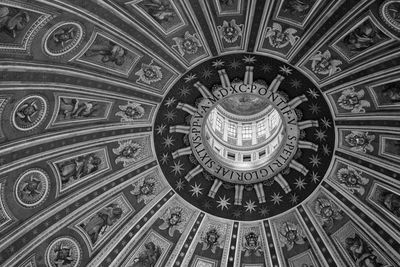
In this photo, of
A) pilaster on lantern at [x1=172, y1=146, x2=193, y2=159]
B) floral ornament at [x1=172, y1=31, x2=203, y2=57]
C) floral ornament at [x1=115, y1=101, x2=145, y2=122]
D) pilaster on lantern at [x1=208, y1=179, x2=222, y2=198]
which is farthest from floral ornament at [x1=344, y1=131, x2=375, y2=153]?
floral ornament at [x1=115, y1=101, x2=145, y2=122]

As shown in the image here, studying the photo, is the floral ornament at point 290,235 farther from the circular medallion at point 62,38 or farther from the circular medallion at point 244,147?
the circular medallion at point 62,38

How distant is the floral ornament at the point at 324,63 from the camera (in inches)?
877

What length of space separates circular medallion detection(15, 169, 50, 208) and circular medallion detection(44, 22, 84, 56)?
5.37 m

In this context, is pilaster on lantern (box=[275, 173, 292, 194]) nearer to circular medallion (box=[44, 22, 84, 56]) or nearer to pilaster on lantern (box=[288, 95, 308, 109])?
pilaster on lantern (box=[288, 95, 308, 109])

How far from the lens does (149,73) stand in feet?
76.8

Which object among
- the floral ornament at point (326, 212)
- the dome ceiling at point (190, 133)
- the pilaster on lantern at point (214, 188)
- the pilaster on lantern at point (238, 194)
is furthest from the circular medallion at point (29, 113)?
the floral ornament at point (326, 212)

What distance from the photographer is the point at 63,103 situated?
22.3 metres

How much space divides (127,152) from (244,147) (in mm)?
6836

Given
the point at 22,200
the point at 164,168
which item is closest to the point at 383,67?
the point at 164,168

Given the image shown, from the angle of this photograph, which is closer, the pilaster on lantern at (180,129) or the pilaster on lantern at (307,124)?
the pilaster on lantern at (307,124)

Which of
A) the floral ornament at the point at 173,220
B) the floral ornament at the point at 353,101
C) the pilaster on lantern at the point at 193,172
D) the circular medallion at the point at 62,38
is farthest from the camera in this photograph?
the floral ornament at the point at 173,220

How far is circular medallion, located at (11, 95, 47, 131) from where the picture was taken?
20859mm

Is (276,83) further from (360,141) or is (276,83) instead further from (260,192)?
(260,192)

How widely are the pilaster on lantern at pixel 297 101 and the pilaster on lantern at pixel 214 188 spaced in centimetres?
535
